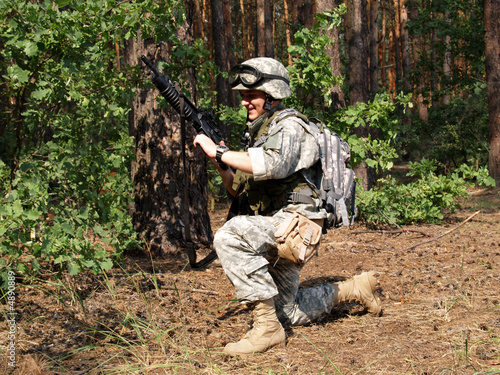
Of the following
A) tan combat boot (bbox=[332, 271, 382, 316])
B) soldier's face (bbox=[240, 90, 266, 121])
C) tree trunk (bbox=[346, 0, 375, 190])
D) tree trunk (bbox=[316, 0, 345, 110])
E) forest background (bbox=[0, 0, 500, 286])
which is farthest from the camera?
tree trunk (bbox=[346, 0, 375, 190])

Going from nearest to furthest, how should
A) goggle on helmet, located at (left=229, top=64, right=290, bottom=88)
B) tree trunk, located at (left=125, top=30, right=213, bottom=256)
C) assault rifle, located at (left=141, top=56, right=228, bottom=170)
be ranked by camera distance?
goggle on helmet, located at (left=229, top=64, right=290, bottom=88) → assault rifle, located at (left=141, top=56, right=228, bottom=170) → tree trunk, located at (left=125, top=30, right=213, bottom=256)

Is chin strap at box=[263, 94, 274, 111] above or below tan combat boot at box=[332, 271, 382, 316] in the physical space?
above

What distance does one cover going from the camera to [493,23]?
10.6 meters

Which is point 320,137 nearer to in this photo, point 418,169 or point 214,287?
point 214,287

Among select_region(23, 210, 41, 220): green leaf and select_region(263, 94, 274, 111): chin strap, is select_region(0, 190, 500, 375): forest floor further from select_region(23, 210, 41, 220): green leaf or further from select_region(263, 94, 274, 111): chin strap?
select_region(263, 94, 274, 111): chin strap

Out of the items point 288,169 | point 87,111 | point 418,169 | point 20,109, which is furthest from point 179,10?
point 418,169

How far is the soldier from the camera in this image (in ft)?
10.6

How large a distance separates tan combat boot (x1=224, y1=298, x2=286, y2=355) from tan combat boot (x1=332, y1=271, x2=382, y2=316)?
2.45 feet

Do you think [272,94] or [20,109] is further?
[20,109]

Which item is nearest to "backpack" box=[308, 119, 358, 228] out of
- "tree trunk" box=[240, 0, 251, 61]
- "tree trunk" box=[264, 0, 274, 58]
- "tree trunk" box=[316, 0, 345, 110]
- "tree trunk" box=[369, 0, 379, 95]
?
"tree trunk" box=[316, 0, 345, 110]

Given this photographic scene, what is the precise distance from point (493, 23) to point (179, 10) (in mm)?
8842

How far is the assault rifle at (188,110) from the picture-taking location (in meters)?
3.76

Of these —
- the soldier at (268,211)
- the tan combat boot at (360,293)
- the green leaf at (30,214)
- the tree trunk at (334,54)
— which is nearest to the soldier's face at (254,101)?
the soldier at (268,211)

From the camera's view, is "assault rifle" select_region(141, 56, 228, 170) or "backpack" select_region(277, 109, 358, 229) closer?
"backpack" select_region(277, 109, 358, 229)
